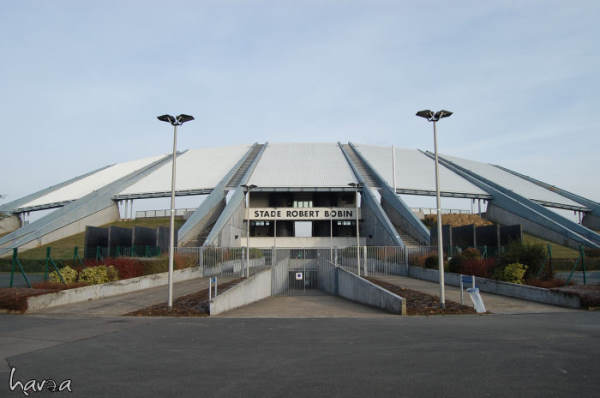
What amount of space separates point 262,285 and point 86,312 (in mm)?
10831

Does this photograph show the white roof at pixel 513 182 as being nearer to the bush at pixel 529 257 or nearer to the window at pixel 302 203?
the window at pixel 302 203

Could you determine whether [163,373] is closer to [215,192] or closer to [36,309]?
[36,309]

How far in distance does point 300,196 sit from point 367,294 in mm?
31648

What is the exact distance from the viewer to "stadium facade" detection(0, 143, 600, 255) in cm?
3553

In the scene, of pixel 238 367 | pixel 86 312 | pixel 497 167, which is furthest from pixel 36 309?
pixel 497 167

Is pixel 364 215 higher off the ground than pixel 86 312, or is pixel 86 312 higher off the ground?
pixel 364 215

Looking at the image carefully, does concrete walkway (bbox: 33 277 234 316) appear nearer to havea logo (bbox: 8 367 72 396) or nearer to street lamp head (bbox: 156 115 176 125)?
street lamp head (bbox: 156 115 176 125)

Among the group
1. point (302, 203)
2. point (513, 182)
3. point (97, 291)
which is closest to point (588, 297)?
point (97, 291)

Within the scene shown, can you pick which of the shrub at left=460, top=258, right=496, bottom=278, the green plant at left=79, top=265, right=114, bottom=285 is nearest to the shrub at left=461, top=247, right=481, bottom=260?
the shrub at left=460, top=258, right=496, bottom=278

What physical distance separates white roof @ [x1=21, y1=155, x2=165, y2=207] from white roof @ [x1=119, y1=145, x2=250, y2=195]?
4165mm

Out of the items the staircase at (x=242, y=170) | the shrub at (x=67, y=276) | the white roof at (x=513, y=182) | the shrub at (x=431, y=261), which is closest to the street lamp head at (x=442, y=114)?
the shrub at (x=431, y=261)

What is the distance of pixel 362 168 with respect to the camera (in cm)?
4703

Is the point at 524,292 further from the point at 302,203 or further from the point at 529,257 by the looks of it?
the point at 302,203

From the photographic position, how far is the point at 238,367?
597 centimetres
